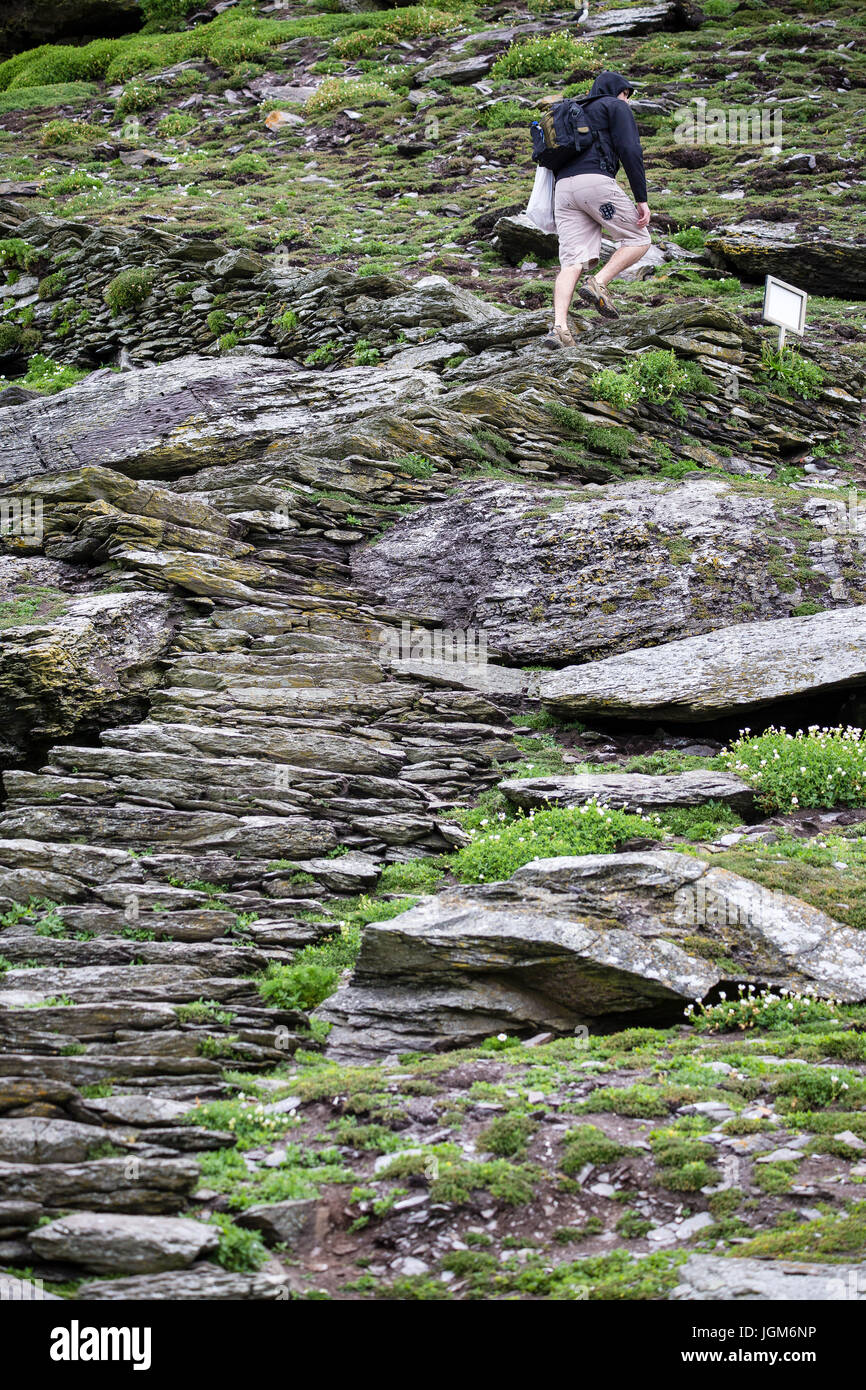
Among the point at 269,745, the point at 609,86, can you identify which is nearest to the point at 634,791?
the point at 269,745

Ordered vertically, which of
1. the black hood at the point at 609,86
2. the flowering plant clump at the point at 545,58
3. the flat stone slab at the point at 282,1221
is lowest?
the flat stone slab at the point at 282,1221

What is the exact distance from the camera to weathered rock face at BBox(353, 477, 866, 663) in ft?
46.4

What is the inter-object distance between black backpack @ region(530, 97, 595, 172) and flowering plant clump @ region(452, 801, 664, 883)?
492 inches

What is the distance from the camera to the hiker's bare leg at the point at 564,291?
741 inches

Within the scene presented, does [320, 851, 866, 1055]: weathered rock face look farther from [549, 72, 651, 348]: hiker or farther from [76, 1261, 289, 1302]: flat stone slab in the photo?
[549, 72, 651, 348]: hiker

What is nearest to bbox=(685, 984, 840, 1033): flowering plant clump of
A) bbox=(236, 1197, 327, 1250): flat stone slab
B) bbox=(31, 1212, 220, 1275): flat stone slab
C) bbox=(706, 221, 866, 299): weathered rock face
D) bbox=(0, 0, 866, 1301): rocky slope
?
bbox=(0, 0, 866, 1301): rocky slope

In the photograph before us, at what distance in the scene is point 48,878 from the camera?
9336 mm

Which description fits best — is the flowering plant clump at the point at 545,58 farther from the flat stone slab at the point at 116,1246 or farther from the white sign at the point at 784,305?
the flat stone slab at the point at 116,1246

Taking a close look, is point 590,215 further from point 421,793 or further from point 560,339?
point 421,793

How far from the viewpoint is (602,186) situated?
703 inches

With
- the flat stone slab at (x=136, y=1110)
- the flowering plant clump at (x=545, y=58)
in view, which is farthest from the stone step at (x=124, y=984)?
the flowering plant clump at (x=545, y=58)

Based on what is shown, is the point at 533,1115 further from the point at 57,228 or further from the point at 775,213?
the point at 57,228

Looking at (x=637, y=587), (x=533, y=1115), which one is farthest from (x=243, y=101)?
(x=533, y=1115)

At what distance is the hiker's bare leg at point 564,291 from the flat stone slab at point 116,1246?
1737 cm
